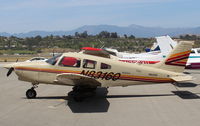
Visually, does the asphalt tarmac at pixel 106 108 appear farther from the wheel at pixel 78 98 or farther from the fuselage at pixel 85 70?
the fuselage at pixel 85 70

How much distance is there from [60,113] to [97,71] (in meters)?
2.71

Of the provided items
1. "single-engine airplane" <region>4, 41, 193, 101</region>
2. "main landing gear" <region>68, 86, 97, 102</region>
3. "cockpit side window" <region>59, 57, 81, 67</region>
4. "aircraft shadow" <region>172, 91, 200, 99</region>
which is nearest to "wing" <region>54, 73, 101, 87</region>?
"single-engine airplane" <region>4, 41, 193, 101</region>

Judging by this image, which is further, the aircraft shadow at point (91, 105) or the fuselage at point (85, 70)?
the fuselage at point (85, 70)

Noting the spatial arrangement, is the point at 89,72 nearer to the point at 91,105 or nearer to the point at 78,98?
the point at 78,98

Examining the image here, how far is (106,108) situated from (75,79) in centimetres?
161

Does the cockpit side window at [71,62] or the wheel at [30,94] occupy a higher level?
the cockpit side window at [71,62]

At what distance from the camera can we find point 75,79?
9.72 meters

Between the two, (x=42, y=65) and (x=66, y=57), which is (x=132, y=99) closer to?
(x=66, y=57)

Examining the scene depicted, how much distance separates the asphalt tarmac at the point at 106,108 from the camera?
786 centimetres

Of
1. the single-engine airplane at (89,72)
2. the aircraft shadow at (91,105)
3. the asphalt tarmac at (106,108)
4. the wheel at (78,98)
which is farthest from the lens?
the single-engine airplane at (89,72)

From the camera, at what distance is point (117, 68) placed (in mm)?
10977

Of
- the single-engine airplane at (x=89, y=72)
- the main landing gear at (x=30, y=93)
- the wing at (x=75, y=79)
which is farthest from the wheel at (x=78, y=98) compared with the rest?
the main landing gear at (x=30, y=93)

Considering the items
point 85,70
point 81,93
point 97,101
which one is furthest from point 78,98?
point 85,70

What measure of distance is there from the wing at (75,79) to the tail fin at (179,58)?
3.42 m
